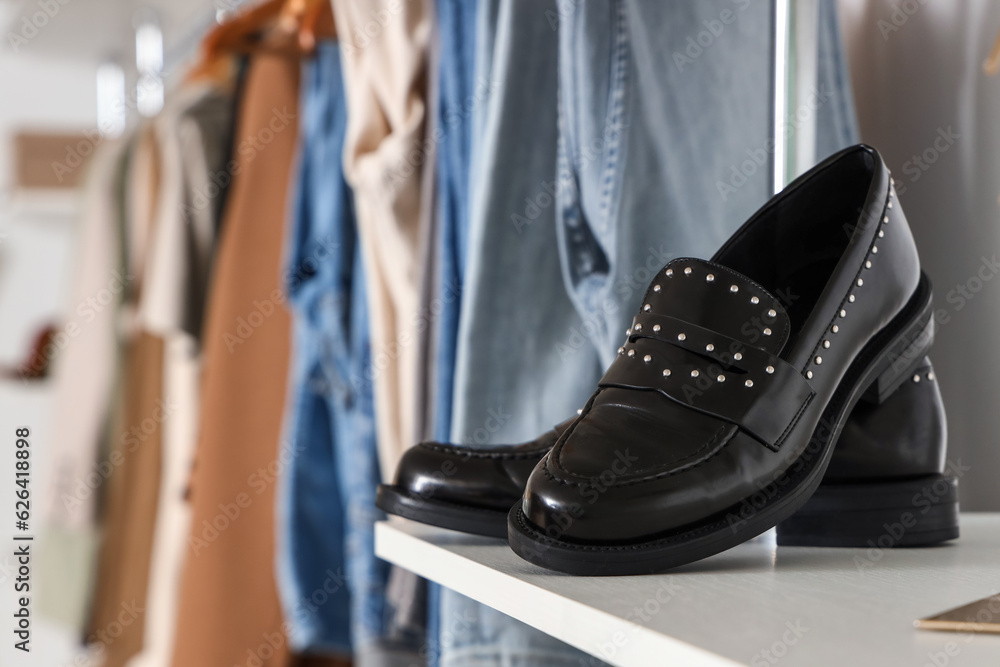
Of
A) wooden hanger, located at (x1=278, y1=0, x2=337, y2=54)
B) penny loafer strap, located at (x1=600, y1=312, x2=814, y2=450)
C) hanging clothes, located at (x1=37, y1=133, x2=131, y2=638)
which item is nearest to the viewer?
penny loafer strap, located at (x1=600, y1=312, x2=814, y2=450)

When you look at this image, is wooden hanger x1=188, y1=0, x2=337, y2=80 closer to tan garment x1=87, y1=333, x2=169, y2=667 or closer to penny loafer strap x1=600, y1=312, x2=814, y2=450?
tan garment x1=87, y1=333, x2=169, y2=667

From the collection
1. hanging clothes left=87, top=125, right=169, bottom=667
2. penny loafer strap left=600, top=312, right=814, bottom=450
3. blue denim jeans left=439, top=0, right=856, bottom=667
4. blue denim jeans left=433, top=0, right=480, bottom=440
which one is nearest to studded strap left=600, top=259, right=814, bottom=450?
penny loafer strap left=600, top=312, right=814, bottom=450

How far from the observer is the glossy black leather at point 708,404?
1.04 ft

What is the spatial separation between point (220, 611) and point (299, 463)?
0.20 metres

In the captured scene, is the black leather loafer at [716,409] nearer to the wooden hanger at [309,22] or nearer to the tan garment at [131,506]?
the wooden hanger at [309,22]

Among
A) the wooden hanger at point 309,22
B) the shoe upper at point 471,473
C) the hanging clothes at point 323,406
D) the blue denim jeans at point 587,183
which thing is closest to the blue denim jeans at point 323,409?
the hanging clothes at point 323,406

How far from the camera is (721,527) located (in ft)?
1.08

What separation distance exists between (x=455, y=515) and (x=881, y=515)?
22 cm

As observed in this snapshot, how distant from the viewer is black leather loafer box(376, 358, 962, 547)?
404mm

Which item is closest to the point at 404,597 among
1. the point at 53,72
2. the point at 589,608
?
the point at 589,608

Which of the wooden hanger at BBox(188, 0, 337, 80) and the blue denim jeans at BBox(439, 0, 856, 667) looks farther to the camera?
the wooden hanger at BBox(188, 0, 337, 80)

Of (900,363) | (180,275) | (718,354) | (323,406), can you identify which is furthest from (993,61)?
(180,275)

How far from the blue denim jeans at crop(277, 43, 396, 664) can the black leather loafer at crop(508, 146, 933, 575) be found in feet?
1.76

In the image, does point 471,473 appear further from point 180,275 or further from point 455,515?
point 180,275
